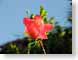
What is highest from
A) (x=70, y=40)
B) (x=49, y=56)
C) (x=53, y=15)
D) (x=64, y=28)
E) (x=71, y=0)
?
(x=71, y=0)

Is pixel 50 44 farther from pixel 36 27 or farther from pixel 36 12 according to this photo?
pixel 36 12

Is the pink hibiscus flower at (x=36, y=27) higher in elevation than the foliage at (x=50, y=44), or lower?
higher

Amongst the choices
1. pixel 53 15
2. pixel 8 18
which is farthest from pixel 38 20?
pixel 8 18

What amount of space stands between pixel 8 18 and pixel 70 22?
536 mm

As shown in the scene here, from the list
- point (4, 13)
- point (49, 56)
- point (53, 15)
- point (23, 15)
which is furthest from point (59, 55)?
point (4, 13)

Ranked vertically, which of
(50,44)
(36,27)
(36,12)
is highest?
(36,12)

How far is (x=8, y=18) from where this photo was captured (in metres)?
1.30

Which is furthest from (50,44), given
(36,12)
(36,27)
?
(36,12)

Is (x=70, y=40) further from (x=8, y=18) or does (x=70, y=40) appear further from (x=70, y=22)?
(x=8, y=18)

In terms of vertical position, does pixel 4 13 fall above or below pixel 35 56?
above

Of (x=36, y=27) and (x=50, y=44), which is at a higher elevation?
(x=36, y=27)

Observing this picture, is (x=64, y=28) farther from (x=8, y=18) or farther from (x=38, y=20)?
(x=8, y=18)

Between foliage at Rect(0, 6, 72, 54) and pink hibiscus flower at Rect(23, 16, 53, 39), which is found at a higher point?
pink hibiscus flower at Rect(23, 16, 53, 39)

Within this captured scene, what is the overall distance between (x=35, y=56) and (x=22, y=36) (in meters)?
0.21
